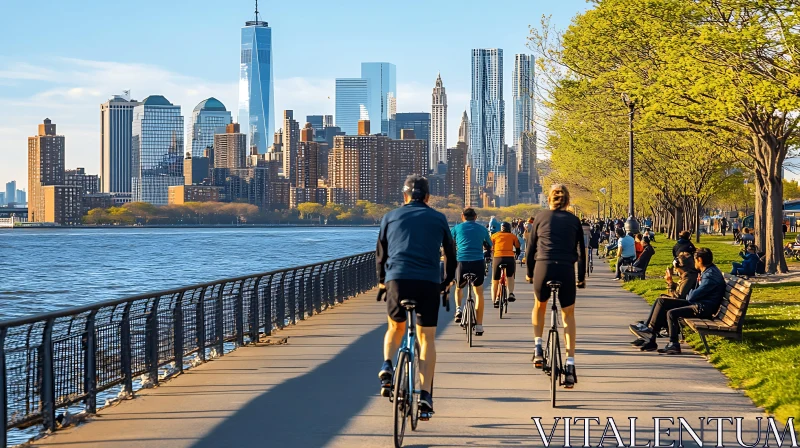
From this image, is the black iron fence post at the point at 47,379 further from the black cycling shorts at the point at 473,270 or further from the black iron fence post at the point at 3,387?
the black cycling shorts at the point at 473,270

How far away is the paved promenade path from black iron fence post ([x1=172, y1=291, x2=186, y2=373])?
0.79 ft

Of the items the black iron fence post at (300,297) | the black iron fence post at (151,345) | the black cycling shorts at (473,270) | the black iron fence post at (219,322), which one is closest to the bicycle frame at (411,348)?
the black iron fence post at (151,345)

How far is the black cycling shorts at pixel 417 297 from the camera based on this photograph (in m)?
8.05

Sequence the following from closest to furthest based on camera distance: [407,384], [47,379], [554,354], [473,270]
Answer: [407,384]
[47,379]
[554,354]
[473,270]

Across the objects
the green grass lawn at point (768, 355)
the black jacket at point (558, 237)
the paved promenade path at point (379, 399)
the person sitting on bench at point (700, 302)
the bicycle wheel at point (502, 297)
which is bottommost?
the paved promenade path at point (379, 399)

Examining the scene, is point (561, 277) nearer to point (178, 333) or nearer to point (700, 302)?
point (700, 302)

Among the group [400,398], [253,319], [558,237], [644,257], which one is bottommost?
[253,319]

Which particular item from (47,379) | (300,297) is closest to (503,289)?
(300,297)

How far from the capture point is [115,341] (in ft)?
35.1

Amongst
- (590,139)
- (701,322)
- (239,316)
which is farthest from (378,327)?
(590,139)

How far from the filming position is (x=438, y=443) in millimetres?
7953

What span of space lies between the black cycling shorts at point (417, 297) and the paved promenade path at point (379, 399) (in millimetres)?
908

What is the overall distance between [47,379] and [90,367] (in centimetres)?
86

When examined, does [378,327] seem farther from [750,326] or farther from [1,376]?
[1,376]
